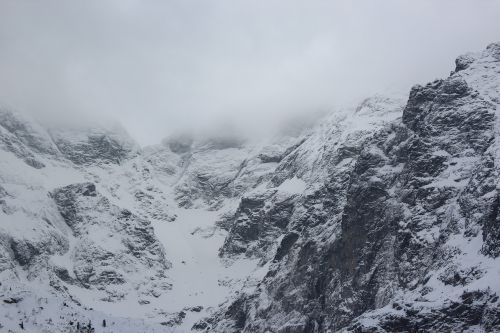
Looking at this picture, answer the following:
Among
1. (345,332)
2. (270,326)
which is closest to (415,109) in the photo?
(270,326)

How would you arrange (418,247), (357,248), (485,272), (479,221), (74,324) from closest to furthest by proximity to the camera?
(74,324) → (485,272) → (479,221) → (418,247) → (357,248)

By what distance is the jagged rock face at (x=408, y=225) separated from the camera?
436ft

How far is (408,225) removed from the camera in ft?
496

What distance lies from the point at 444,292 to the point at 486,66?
3079 inches

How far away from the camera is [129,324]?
341 feet

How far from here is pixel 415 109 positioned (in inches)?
7028

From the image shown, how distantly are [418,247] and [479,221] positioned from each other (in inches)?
641

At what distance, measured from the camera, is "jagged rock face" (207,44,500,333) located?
132875 millimetres

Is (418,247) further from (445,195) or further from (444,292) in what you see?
(444,292)

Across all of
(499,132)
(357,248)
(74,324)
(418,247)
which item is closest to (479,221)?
(418,247)

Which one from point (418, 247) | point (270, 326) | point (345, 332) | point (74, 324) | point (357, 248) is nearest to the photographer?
point (74, 324)

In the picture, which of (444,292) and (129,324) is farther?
A: (444,292)

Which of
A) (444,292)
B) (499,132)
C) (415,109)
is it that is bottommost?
(444,292)

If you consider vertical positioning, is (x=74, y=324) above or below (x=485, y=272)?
below
